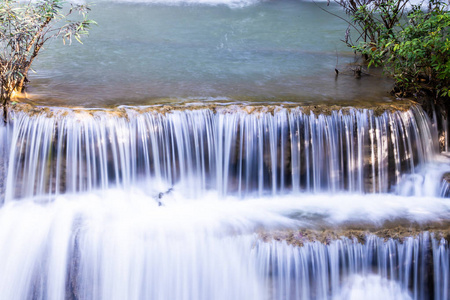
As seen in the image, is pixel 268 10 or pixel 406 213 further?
pixel 268 10

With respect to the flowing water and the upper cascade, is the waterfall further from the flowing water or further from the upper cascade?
the upper cascade

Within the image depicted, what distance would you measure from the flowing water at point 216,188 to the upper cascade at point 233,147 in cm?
2

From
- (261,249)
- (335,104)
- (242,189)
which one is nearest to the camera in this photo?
(261,249)

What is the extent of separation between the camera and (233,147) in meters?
7.09

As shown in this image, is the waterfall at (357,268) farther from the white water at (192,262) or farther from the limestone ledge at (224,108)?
the limestone ledge at (224,108)

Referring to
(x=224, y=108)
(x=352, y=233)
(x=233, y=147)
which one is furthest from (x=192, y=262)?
(x=224, y=108)

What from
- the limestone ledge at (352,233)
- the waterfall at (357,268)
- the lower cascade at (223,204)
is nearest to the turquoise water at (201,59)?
the lower cascade at (223,204)

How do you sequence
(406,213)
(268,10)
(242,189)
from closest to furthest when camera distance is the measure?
(406,213) < (242,189) < (268,10)

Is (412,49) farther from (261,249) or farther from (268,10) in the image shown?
(268,10)

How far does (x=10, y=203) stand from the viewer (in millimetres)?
6598

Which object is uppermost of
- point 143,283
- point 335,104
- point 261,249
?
point 335,104

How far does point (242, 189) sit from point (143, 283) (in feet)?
5.63

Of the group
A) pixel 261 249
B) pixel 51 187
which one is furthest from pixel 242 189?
pixel 51 187

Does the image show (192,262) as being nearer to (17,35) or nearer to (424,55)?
(17,35)
